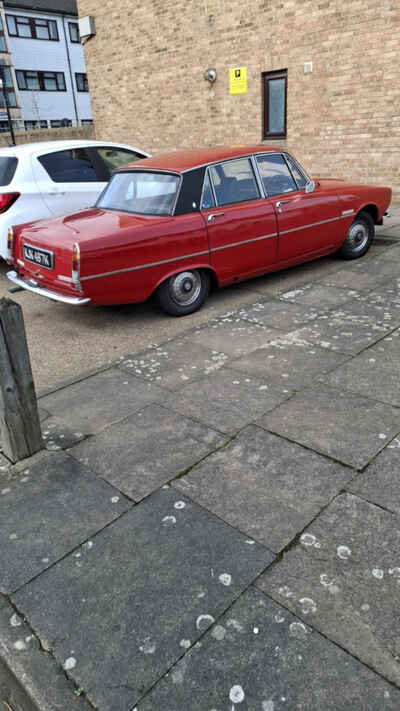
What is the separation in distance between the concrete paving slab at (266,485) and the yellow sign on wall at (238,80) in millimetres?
11583

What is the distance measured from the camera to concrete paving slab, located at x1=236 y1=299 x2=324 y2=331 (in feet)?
16.5

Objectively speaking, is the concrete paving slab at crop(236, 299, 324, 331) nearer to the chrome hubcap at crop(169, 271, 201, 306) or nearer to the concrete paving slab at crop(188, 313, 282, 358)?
the concrete paving slab at crop(188, 313, 282, 358)

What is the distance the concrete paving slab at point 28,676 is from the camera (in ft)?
5.86

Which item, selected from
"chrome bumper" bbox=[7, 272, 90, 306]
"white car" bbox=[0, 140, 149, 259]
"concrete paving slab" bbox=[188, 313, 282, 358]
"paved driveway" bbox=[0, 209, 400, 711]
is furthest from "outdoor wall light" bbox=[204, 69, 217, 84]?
"paved driveway" bbox=[0, 209, 400, 711]

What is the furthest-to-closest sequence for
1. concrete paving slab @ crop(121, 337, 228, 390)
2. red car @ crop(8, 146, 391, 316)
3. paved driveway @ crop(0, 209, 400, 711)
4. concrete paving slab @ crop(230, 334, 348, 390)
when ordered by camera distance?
1. red car @ crop(8, 146, 391, 316)
2. concrete paving slab @ crop(121, 337, 228, 390)
3. concrete paving slab @ crop(230, 334, 348, 390)
4. paved driveway @ crop(0, 209, 400, 711)

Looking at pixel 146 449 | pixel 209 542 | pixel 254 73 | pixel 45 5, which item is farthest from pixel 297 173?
pixel 45 5

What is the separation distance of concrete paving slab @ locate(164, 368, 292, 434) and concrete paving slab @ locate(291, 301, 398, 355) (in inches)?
36.8

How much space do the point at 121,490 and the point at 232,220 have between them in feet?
11.4

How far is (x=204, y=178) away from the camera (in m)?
5.31

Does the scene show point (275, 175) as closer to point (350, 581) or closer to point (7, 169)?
point (7, 169)

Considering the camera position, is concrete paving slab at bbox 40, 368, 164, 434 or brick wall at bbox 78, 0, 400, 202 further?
brick wall at bbox 78, 0, 400, 202

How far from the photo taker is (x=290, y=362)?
13.6 feet

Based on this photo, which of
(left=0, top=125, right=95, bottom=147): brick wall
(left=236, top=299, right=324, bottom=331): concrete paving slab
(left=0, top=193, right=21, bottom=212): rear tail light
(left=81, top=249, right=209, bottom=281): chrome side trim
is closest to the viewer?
(left=81, top=249, right=209, bottom=281): chrome side trim

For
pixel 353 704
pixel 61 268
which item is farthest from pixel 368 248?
pixel 353 704
